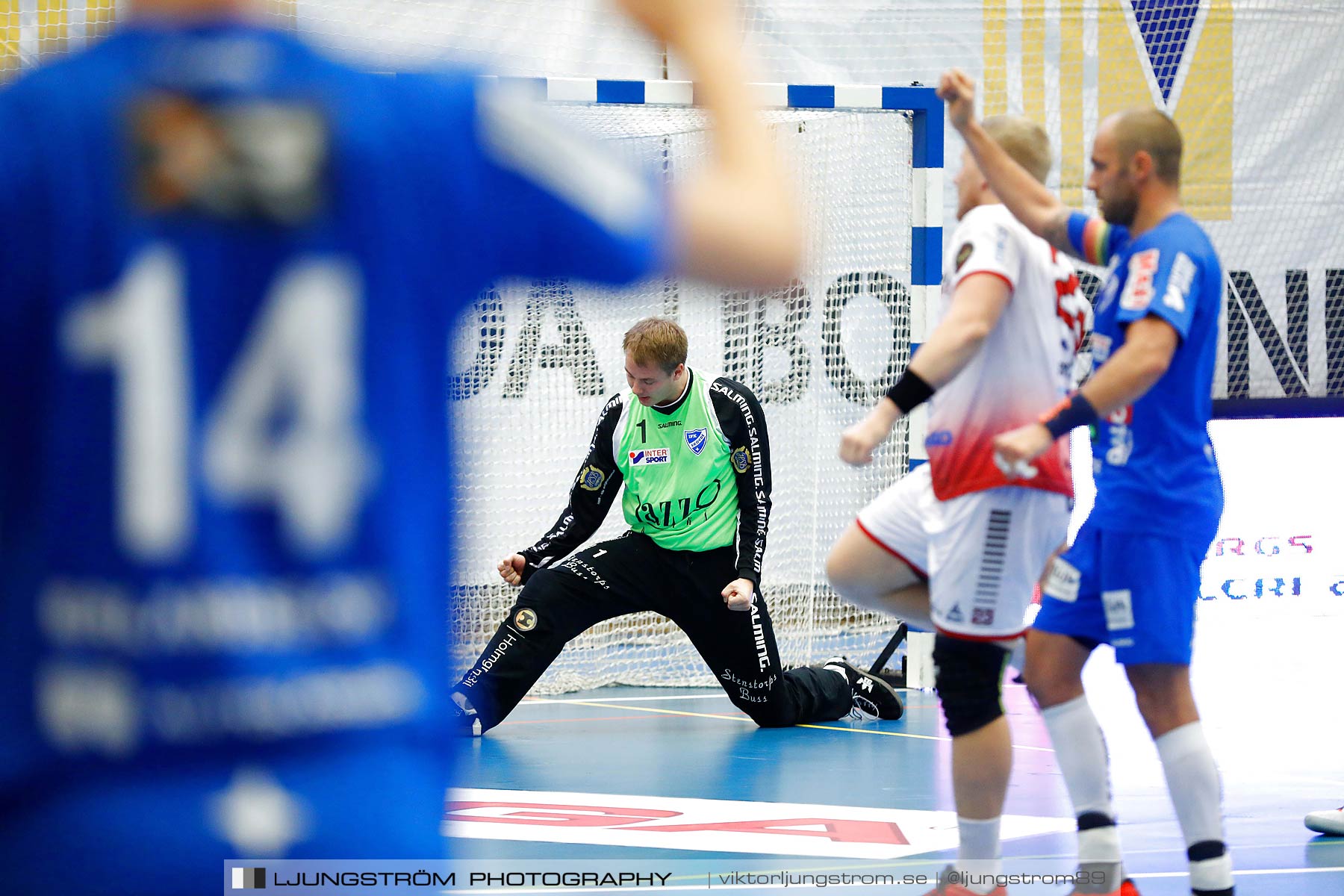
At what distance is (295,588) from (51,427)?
0.20 m

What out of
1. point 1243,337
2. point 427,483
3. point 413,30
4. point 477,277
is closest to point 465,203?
point 477,277

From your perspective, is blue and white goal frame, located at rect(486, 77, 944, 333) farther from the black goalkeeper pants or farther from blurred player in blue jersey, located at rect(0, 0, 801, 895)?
blurred player in blue jersey, located at rect(0, 0, 801, 895)

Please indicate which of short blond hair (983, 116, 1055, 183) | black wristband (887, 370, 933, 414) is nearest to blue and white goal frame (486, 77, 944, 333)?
short blond hair (983, 116, 1055, 183)

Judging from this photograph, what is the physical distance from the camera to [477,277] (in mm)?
1128

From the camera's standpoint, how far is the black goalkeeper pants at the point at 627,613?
23.4 ft

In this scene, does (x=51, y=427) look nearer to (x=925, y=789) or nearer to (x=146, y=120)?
(x=146, y=120)

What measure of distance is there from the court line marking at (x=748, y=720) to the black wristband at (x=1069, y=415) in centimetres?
360

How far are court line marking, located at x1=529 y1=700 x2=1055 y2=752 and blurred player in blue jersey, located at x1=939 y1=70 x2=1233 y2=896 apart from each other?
2.99m

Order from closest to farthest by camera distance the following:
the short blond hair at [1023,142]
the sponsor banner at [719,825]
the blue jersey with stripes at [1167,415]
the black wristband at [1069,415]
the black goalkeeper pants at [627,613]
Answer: the black wristband at [1069,415] → the blue jersey with stripes at [1167,415] → the short blond hair at [1023,142] → the sponsor banner at [719,825] → the black goalkeeper pants at [627,613]

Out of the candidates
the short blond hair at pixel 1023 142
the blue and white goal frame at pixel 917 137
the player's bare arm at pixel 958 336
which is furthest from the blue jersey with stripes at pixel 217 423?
the blue and white goal frame at pixel 917 137

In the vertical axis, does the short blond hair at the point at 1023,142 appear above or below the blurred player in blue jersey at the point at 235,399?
above

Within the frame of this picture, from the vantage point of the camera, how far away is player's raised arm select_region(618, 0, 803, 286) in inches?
43.6

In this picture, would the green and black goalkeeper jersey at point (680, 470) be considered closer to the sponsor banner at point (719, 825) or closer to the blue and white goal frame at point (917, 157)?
the blue and white goal frame at point (917, 157)

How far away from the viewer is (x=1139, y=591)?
3.74 metres
